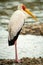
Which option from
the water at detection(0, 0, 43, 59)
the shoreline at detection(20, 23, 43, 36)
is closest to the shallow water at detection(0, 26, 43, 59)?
the water at detection(0, 0, 43, 59)

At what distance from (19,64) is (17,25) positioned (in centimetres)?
75

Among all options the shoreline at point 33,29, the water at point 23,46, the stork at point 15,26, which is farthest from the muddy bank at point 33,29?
the stork at point 15,26

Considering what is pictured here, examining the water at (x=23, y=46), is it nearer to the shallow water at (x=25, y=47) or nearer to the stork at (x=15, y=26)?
the shallow water at (x=25, y=47)

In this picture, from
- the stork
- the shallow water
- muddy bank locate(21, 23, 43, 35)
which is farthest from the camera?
muddy bank locate(21, 23, 43, 35)

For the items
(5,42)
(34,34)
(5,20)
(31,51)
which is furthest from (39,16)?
(31,51)

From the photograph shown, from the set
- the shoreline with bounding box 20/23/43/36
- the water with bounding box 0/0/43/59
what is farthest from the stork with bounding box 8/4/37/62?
the shoreline with bounding box 20/23/43/36

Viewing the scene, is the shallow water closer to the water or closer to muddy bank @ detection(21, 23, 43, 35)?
the water

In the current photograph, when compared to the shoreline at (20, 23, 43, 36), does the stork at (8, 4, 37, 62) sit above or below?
above

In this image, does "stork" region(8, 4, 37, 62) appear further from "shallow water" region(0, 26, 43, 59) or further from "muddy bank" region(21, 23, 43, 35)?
"muddy bank" region(21, 23, 43, 35)

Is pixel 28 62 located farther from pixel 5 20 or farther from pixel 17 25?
pixel 5 20

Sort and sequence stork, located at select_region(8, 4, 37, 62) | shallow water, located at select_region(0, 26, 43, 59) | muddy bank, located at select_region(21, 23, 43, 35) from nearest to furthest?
stork, located at select_region(8, 4, 37, 62), shallow water, located at select_region(0, 26, 43, 59), muddy bank, located at select_region(21, 23, 43, 35)

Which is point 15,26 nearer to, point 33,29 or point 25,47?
point 25,47

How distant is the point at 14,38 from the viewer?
5910 millimetres

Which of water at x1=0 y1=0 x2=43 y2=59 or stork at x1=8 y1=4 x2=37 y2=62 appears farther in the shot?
water at x1=0 y1=0 x2=43 y2=59
